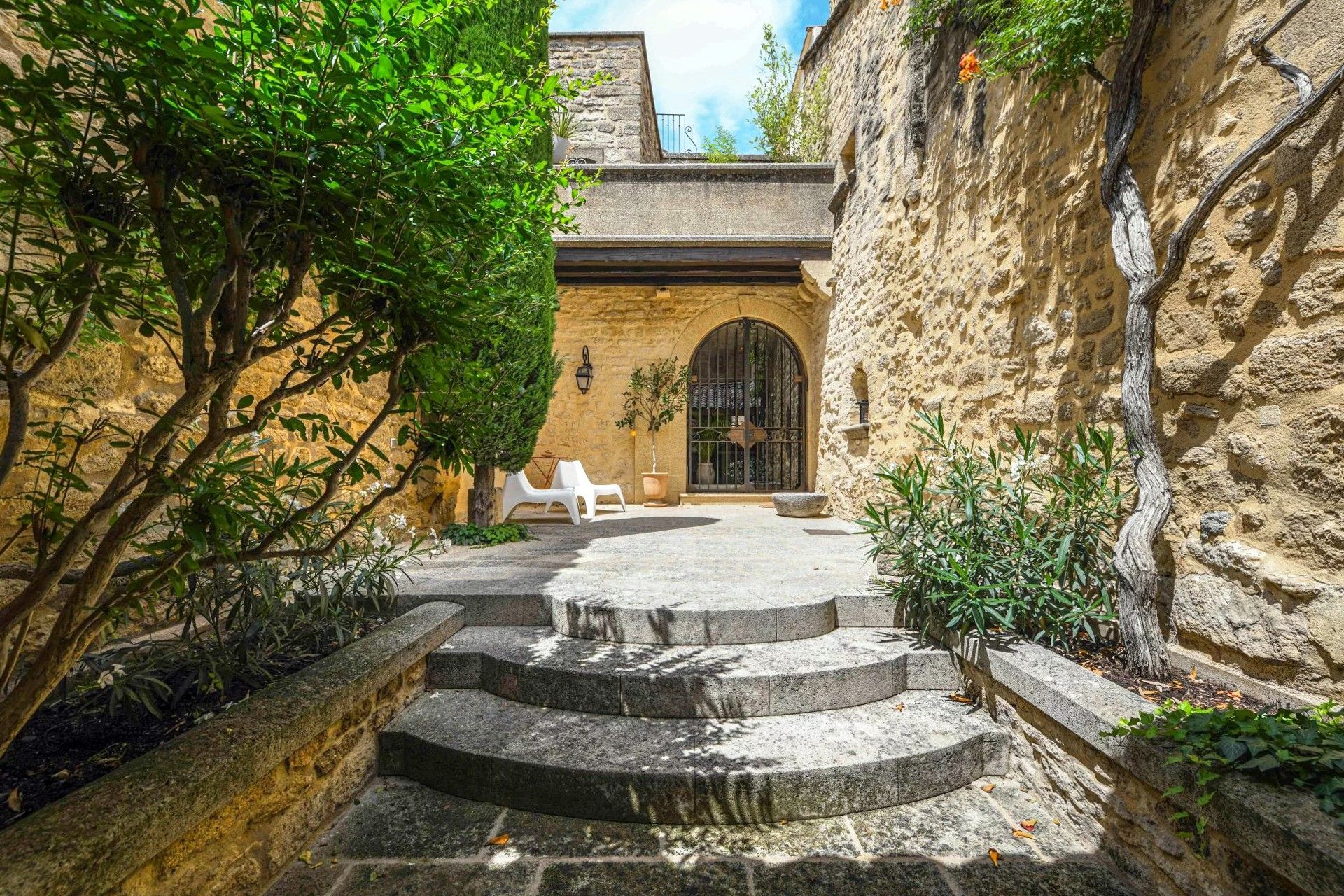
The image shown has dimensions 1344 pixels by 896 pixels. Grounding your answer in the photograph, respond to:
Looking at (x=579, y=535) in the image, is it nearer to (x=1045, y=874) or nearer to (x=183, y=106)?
(x=1045, y=874)

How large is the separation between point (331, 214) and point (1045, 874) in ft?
8.40

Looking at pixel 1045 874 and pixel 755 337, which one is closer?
pixel 1045 874

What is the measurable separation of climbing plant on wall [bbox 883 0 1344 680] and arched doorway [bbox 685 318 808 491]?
6186 millimetres

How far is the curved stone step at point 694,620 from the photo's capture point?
2.67 m

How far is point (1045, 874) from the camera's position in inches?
66.9

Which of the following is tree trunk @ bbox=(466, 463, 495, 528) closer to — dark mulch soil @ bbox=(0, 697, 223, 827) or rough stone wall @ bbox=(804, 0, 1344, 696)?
dark mulch soil @ bbox=(0, 697, 223, 827)

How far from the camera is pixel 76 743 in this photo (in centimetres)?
169

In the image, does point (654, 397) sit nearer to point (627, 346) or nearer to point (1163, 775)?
point (627, 346)

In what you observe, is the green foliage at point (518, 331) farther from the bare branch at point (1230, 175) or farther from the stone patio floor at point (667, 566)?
the bare branch at point (1230, 175)

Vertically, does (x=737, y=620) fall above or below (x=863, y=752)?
above

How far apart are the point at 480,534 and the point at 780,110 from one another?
830 centimetres

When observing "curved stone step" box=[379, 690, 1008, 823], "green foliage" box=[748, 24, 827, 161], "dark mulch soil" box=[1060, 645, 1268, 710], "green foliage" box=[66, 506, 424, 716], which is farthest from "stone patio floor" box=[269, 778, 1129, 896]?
"green foliage" box=[748, 24, 827, 161]

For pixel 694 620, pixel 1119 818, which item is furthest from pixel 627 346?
pixel 1119 818

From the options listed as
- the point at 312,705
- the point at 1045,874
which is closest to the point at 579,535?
the point at 312,705
